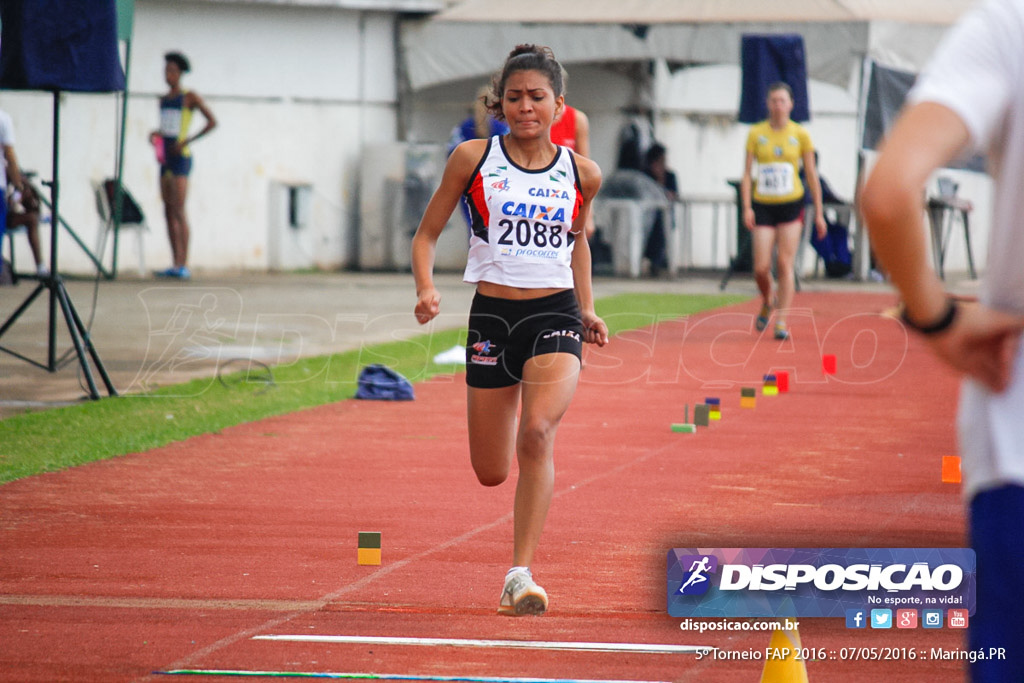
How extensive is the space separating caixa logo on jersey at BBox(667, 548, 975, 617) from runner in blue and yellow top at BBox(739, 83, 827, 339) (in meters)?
10.4

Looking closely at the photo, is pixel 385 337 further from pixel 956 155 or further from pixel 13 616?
pixel 956 155

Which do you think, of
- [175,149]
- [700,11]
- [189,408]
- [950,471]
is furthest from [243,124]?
[950,471]

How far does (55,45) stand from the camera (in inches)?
382

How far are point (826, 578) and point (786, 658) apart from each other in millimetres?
309

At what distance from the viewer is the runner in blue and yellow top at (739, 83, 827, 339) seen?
14227 millimetres

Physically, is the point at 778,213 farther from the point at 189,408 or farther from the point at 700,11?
the point at 700,11

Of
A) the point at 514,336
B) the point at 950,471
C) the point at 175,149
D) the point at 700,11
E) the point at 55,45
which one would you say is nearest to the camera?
the point at 514,336

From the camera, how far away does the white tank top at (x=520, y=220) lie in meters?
5.55

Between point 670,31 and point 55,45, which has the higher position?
point 670,31

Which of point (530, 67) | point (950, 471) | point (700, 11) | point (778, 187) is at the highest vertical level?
Result: point (700, 11)

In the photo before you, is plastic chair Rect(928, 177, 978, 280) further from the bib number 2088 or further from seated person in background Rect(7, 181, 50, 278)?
the bib number 2088

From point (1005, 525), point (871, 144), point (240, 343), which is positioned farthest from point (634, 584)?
point (871, 144)

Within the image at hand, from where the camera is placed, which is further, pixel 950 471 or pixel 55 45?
pixel 55 45

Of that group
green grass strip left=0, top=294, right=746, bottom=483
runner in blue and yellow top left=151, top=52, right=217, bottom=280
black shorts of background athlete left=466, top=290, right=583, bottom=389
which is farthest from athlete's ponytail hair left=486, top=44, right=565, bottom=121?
runner in blue and yellow top left=151, top=52, right=217, bottom=280
